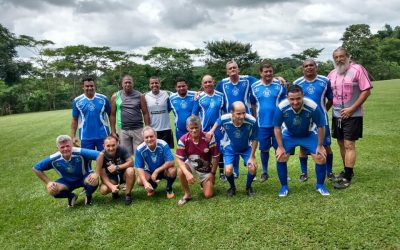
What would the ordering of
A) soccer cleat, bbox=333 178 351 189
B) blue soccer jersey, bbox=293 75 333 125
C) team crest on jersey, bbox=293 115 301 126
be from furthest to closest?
blue soccer jersey, bbox=293 75 333 125 → soccer cleat, bbox=333 178 351 189 → team crest on jersey, bbox=293 115 301 126

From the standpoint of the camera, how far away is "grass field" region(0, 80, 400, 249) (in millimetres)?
3766

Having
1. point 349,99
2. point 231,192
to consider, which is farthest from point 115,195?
point 349,99

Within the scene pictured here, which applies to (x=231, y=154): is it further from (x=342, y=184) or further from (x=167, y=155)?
(x=342, y=184)

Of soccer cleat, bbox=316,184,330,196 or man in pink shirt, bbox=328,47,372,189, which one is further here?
man in pink shirt, bbox=328,47,372,189

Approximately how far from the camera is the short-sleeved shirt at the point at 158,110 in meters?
6.71

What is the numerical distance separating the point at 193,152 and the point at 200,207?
89 centimetres

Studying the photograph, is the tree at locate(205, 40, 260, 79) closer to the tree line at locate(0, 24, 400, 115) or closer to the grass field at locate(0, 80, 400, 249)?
the tree line at locate(0, 24, 400, 115)

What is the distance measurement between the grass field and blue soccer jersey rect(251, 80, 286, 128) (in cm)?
107

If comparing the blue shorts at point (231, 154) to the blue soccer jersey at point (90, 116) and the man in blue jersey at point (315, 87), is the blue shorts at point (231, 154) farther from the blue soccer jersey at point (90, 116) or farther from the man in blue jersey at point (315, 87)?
the blue soccer jersey at point (90, 116)

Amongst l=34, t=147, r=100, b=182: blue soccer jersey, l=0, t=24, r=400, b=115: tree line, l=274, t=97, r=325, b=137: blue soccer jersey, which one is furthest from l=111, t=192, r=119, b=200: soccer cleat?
l=0, t=24, r=400, b=115: tree line

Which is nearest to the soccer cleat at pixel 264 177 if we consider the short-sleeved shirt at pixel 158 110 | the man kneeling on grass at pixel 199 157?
the man kneeling on grass at pixel 199 157

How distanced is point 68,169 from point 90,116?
123 cm

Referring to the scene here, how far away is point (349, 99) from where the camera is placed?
5.30 metres

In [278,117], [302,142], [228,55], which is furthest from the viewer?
[228,55]
